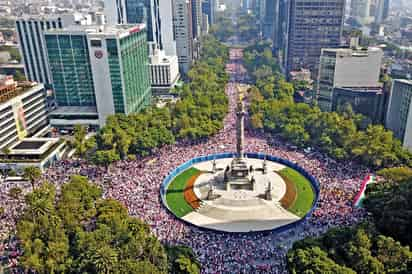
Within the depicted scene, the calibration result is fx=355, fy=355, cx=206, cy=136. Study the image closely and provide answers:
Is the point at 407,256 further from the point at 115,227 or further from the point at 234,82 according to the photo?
the point at 234,82

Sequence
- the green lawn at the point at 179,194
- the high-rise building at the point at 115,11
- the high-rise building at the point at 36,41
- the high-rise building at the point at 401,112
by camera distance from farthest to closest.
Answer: the high-rise building at the point at 115,11 → the high-rise building at the point at 36,41 → the high-rise building at the point at 401,112 → the green lawn at the point at 179,194

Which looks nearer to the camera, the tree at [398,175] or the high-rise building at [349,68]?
the tree at [398,175]

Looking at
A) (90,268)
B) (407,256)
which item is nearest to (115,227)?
(90,268)

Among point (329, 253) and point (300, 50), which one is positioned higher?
point (300, 50)

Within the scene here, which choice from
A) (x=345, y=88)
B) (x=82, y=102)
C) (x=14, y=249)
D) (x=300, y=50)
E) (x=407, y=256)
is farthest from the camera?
(x=300, y=50)

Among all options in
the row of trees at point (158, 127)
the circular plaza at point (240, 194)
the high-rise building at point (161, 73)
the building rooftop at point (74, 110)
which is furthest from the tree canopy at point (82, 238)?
the high-rise building at point (161, 73)

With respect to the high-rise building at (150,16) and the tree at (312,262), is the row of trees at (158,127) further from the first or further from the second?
the high-rise building at (150,16)

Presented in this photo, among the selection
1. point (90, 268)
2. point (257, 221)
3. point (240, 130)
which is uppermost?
point (240, 130)

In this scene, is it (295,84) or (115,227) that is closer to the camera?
(115,227)
